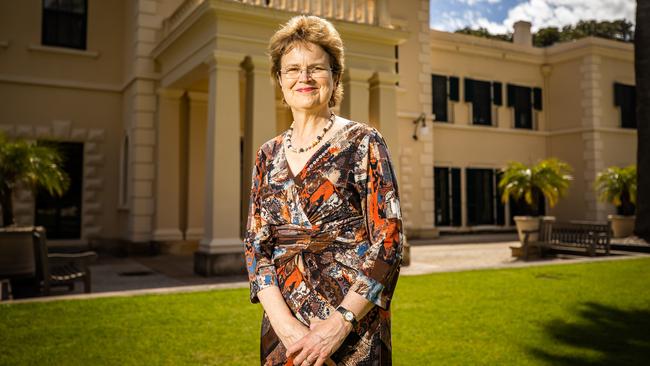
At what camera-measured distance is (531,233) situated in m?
11.8

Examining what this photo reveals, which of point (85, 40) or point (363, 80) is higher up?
point (85, 40)

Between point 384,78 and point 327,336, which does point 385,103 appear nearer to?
point 384,78

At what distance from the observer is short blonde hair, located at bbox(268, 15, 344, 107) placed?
176 cm

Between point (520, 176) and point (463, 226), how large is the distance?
608 cm

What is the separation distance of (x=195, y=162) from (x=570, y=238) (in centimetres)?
910

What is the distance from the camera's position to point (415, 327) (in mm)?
5195

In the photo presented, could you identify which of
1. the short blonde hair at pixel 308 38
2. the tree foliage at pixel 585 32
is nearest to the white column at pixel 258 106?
the short blonde hair at pixel 308 38

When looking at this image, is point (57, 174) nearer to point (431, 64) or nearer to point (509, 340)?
point (509, 340)

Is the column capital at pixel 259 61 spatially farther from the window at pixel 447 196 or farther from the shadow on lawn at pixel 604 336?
the window at pixel 447 196

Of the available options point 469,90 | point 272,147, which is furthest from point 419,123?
point 272,147

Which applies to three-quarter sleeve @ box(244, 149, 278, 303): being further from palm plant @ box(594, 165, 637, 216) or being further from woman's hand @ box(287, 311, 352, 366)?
palm plant @ box(594, 165, 637, 216)

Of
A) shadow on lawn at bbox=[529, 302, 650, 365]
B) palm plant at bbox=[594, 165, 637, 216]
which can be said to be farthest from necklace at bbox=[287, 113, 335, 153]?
palm plant at bbox=[594, 165, 637, 216]

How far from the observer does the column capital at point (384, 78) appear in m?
10.0

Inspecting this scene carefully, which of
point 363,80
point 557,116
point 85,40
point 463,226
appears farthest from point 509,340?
point 557,116
